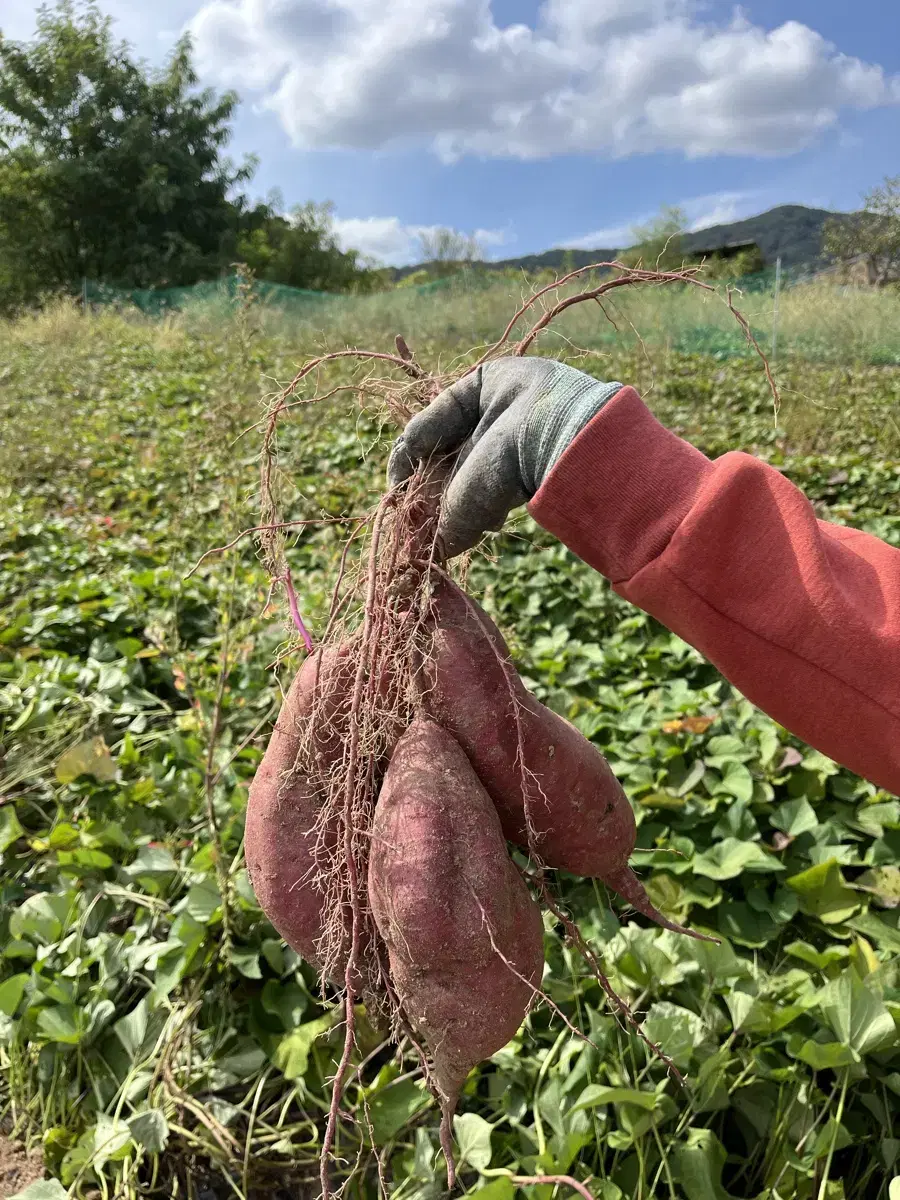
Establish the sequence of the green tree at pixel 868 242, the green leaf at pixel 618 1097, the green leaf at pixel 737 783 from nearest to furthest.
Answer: the green leaf at pixel 618 1097 < the green leaf at pixel 737 783 < the green tree at pixel 868 242

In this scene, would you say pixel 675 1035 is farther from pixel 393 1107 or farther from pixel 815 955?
pixel 393 1107

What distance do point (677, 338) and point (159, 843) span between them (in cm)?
931

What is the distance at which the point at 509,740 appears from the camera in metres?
1.09

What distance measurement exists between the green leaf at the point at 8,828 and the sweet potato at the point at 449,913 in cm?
147

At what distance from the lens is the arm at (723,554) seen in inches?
33.2

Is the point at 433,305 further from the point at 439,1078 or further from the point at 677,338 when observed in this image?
the point at 439,1078

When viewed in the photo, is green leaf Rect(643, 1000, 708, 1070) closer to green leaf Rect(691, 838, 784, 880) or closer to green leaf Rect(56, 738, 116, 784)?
green leaf Rect(691, 838, 784, 880)

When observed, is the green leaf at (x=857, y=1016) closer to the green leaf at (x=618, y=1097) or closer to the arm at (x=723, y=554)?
the green leaf at (x=618, y=1097)

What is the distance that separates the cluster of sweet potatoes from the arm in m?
0.27

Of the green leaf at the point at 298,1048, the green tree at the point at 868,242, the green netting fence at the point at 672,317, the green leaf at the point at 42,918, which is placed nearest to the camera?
the green leaf at the point at 298,1048

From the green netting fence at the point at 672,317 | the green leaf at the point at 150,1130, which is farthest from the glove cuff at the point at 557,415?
the green netting fence at the point at 672,317

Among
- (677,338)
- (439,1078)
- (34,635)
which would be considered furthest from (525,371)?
(677,338)

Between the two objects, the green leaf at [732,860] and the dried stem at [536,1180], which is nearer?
the dried stem at [536,1180]

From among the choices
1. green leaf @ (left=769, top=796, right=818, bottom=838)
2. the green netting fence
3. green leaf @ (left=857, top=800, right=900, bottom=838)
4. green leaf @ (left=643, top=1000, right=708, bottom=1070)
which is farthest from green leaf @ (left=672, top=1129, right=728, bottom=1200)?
the green netting fence
